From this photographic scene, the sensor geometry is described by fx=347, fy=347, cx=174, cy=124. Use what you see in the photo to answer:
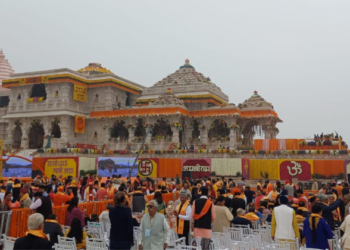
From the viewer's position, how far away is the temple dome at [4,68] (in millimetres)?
52625

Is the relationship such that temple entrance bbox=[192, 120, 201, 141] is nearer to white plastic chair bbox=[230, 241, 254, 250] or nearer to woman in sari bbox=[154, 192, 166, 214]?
woman in sari bbox=[154, 192, 166, 214]

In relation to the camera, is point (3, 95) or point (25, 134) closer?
point (25, 134)

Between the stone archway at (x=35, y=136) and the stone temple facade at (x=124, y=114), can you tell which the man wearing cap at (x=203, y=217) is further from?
the stone archway at (x=35, y=136)

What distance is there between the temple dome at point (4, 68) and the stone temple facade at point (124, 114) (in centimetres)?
1160

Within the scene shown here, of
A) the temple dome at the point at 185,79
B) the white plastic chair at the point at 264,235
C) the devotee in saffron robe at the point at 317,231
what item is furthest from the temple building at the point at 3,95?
the devotee in saffron robe at the point at 317,231

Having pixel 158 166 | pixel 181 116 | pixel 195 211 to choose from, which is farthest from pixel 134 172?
pixel 195 211

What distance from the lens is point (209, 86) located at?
3956cm

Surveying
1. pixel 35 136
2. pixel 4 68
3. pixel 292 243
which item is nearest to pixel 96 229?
pixel 292 243

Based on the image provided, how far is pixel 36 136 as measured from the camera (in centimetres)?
4419

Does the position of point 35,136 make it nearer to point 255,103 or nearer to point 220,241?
point 255,103

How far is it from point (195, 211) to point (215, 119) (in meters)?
28.8

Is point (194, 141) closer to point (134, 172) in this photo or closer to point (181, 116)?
point (181, 116)

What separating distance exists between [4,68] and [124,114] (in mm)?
27909

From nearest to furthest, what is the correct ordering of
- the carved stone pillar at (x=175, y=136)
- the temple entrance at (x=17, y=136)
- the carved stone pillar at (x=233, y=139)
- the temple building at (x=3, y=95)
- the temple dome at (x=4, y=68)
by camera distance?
1. the carved stone pillar at (x=233, y=139)
2. the carved stone pillar at (x=175, y=136)
3. the temple entrance at (x=17, y=136)
4. the temple building at (x=3, y=95)
5. the temple dome at (x=4, y=68)
